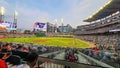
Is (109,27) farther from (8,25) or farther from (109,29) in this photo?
(8,25)

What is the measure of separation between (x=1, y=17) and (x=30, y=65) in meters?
85.3

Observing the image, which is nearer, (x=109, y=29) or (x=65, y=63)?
(x=65, y=63)

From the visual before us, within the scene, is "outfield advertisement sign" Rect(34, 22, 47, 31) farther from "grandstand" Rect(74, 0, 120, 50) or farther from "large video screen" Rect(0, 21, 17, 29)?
"grandstand" Rect(74, 0, 120, 50)

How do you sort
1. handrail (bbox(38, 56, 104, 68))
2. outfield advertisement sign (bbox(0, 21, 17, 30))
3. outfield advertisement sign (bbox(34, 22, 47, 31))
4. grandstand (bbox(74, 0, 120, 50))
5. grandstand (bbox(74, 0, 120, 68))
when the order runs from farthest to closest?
outfield advertisement sign (bbox(34, 22, 47, 31)), outfield advertisement sign (bbox(0, 21, 17, 30)), grandstand (bbox(74, 0, 120, 50)), grandstand (bbox(74, 0, 120, 68)), handrail (bbox(38, 56, 104, 68))

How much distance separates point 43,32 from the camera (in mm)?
81438

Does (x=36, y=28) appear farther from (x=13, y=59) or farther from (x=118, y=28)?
(x=13, y=59)

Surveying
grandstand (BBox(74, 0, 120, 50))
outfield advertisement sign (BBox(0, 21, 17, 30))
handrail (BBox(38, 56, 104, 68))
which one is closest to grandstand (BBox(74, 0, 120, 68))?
grandstand (BBox(74, 0, 120, 50))

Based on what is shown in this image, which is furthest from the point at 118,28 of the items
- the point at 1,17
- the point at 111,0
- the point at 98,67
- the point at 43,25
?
the point at 1,17

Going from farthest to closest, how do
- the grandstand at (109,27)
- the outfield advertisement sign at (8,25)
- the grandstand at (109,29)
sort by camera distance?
the outfield advertisement sign at (8,25)
the grandstand at (109,27)
the grandstand at (109,29)

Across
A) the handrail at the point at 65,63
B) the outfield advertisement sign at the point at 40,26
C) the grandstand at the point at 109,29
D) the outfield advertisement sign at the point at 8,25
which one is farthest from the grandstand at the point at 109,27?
the handrail at the point at 65,63

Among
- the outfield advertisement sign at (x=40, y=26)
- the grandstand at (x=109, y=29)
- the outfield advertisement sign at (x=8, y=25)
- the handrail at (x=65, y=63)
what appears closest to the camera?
the handrail at (x=65, y=63)

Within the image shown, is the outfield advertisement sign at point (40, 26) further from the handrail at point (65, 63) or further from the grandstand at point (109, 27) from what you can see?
the handrail at point (65, 63)

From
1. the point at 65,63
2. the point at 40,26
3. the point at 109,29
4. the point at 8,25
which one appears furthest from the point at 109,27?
the point at 65,63

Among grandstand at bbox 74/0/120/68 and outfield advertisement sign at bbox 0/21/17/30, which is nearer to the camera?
grandstand at bbox 74/0/120/68
